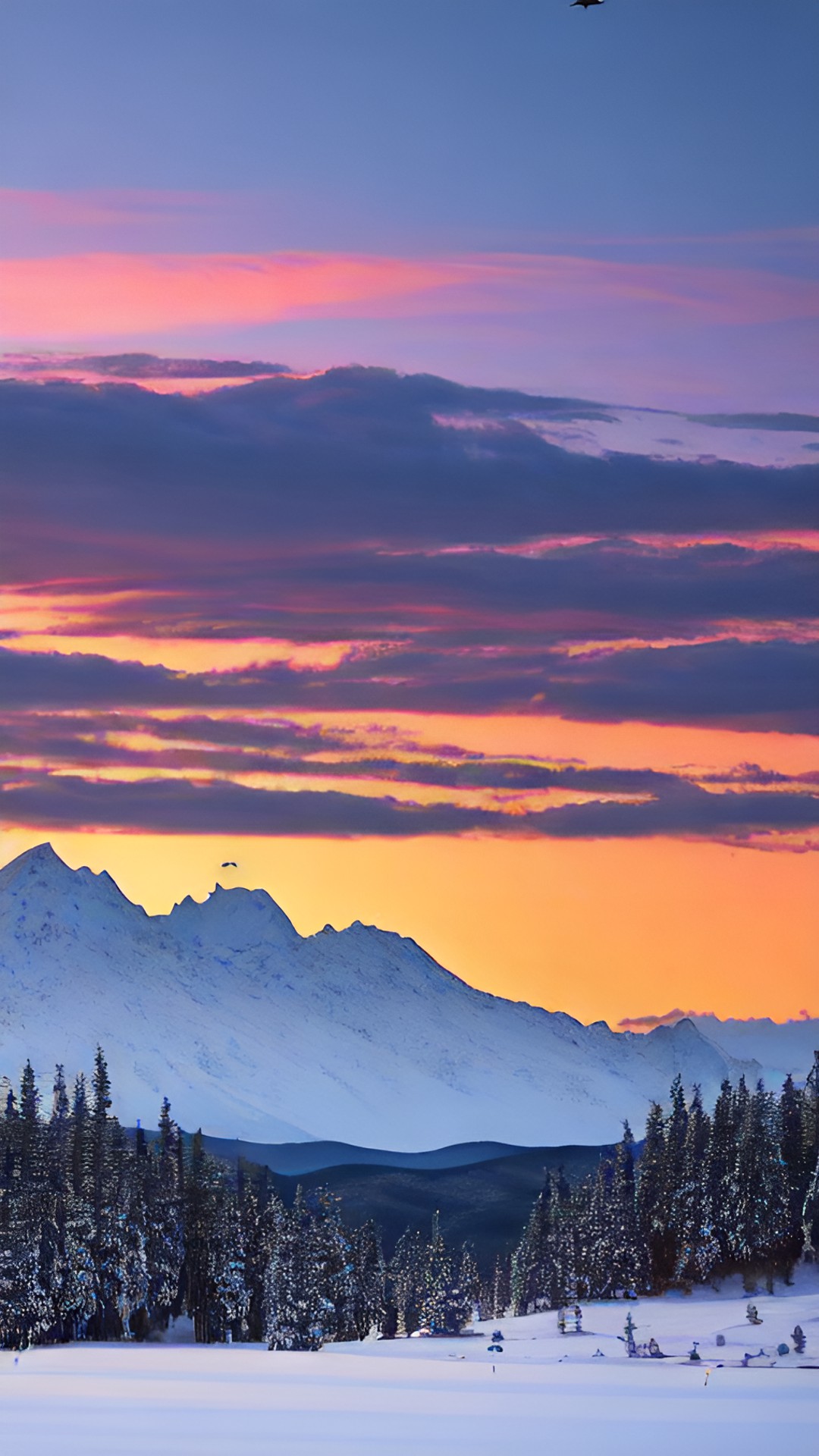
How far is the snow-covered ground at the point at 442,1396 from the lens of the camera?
3639 inches

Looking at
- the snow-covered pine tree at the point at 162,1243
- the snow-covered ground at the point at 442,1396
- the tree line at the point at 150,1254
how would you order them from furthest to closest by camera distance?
the snow-covered pine tree at the point at 162,1243 → the tree line at the point at 150,1254 → the snow-covered ground at the point at 442,1396

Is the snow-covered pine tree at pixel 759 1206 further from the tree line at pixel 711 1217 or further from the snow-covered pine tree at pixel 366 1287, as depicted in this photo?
the snow-covered pine tree at pixel 366 1287

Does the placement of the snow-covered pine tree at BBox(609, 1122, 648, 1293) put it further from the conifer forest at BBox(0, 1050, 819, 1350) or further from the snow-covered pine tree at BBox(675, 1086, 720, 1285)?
the snow-covered pine tree at BBox(675, 1086, 720, 1285)

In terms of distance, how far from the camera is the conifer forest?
550 ft

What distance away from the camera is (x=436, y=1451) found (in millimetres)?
88688

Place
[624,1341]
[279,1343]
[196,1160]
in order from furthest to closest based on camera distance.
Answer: [196,1160] → [279,1343] → [624,1341]

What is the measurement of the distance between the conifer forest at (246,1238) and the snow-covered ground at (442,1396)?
7352 millimetres

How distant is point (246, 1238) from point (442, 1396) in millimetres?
61320

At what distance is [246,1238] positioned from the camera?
17662cm

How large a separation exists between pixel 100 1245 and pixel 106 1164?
42.2ft

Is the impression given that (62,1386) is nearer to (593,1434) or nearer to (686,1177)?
(593,1434)

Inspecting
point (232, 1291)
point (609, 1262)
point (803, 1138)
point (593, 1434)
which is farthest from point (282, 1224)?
point (593, 1434)

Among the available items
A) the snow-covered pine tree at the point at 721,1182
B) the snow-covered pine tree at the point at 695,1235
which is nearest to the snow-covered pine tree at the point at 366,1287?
the snow-covered pine tree at the point at 695,1235

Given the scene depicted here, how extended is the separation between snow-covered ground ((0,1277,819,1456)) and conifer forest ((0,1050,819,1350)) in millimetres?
7352
